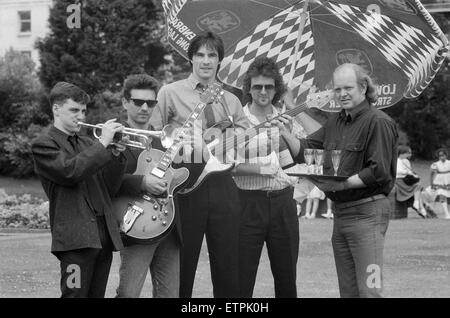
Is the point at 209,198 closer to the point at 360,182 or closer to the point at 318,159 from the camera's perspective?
the point at 318,159

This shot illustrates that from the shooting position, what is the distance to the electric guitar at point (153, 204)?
6.55 m

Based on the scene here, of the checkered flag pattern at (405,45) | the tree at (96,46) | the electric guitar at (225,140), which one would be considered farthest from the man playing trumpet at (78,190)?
the tree at (96,46)

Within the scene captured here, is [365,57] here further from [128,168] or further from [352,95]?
[128,168]

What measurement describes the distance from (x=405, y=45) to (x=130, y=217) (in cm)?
322

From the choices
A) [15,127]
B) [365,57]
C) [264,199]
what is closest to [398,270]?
[365,57]

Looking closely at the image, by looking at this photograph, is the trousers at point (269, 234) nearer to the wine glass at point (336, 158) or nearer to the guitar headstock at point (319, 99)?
the wine glass at point (336, 158)

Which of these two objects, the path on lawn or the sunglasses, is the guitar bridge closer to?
the sunglasses

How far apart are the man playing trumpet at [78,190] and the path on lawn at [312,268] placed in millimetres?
3206

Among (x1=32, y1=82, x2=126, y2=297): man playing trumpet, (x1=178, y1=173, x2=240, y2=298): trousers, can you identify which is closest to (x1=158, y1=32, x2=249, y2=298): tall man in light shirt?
(x1=178, y1=173, x2=240, y2=298): trousers

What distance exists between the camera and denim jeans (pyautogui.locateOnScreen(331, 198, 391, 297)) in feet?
21.8

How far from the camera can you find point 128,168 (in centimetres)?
674

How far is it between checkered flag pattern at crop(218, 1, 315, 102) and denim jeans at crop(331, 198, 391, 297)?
225 centimetres

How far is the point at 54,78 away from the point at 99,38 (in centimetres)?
288

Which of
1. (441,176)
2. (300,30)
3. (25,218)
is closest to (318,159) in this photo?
(300,30)
